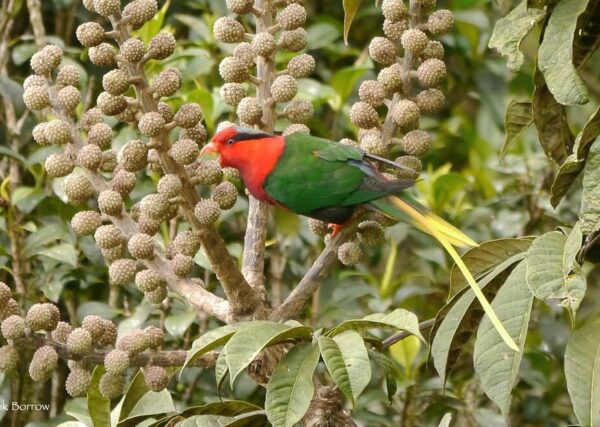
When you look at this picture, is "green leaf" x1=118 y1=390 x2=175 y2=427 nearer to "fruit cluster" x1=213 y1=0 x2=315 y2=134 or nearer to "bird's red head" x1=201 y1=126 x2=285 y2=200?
"bird's red head" x1=201 y1=126 x2=285 y2=200

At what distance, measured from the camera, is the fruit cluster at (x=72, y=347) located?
158cm

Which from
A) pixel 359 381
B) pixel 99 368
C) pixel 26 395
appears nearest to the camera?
pixel 359 381

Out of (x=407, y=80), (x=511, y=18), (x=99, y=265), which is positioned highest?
(x=511, y=18)

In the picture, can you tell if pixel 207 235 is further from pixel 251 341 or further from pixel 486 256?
pixel 486 256

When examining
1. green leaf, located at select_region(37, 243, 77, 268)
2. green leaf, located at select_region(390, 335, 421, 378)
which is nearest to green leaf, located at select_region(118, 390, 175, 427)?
green leaf, located at select_region(37, 243, 77, 268)

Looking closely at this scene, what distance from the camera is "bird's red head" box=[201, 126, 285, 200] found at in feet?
5.85

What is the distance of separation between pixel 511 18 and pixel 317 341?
2.12 feet

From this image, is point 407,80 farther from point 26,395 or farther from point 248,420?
point 26,395

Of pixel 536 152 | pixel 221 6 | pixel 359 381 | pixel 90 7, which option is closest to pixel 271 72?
pixel 90 7

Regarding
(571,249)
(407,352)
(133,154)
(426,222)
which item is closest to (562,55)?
(571,249)

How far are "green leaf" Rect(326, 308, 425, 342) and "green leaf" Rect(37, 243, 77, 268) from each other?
3.18 ft

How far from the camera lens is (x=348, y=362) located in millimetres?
1442

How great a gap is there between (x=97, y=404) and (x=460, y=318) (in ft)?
2.05

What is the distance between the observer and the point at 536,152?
3387 millimetres
